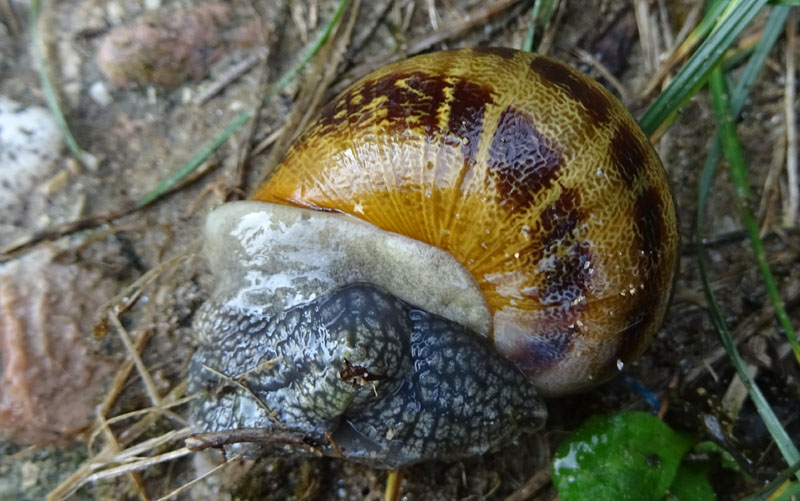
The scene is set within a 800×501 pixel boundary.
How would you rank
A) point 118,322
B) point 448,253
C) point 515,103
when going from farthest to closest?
point 118,322 → point 448,253 → point 515,103

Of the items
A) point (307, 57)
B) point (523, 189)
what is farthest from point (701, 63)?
point (307, 57)

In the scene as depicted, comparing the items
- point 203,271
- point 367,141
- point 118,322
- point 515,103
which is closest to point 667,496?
point 515,103

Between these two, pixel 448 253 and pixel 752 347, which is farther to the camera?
pixel 752 347

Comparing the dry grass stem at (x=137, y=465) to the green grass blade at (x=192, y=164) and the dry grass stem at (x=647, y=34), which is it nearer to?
the green grass blade at (x=192, y=164)

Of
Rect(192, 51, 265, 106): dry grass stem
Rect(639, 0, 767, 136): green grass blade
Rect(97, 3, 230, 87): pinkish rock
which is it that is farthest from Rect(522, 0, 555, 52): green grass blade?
Rect(97, 3, 230, 87): pinkish rock

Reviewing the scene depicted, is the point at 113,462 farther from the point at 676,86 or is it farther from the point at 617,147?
the point at 676,86

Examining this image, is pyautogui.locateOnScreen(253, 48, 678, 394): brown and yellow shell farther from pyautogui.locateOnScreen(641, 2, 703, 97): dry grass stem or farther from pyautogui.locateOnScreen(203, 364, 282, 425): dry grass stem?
pyautogui.locateOnScreen(641, 2, 703, 97): dry grass stem

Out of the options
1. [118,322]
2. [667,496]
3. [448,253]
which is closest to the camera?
[448,253]

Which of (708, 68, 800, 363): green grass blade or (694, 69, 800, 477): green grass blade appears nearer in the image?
(694, 69, 800, 477): green grass blade
